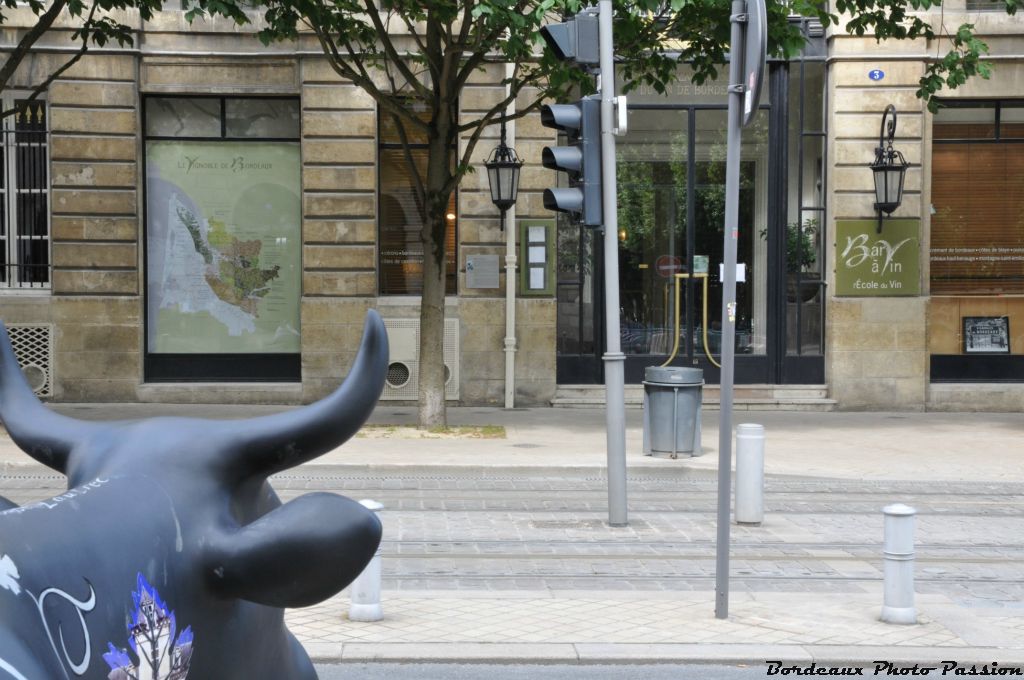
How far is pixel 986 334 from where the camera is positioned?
20.1m

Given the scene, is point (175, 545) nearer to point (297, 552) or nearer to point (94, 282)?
point (297, 552)

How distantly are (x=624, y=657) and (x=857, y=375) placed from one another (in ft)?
46.4

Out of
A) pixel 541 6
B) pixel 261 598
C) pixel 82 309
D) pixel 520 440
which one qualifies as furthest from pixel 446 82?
pixel 261 598

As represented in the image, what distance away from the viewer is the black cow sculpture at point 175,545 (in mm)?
1541

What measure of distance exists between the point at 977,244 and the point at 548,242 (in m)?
6.93

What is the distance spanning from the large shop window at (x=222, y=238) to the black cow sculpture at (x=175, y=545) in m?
17.9

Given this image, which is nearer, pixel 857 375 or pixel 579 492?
pixel 579 492

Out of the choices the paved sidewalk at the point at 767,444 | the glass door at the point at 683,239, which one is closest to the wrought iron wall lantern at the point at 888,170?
the glass door at the point at 683,239

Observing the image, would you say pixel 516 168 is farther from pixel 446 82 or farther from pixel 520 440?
pixel 520 440

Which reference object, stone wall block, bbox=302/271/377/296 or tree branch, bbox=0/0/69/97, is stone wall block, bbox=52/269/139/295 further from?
tree branch, bbox=0/0/69/97

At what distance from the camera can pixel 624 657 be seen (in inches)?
251

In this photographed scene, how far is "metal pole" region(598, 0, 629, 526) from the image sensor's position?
9.74 meters

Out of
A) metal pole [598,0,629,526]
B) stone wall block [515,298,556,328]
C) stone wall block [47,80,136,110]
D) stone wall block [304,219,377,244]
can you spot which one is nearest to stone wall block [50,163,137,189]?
stone wall block [47,80,136,110]

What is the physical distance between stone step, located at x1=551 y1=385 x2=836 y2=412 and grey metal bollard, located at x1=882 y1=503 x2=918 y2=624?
40.7ft
